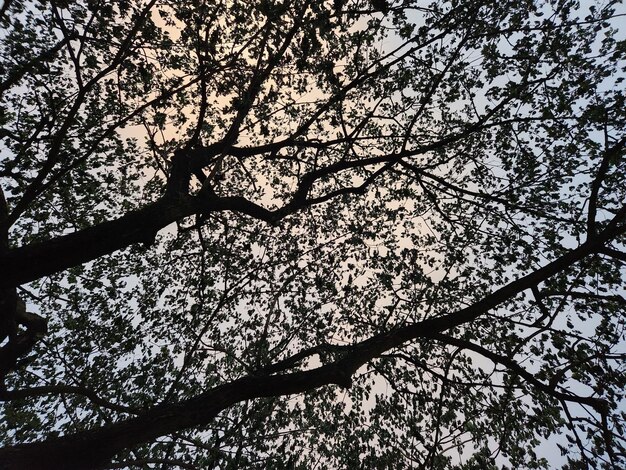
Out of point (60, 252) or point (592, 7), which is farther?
point (592, 7)

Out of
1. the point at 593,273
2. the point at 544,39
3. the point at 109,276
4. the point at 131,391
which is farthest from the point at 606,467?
the point at 109,276

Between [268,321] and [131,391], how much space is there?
4.65 metres

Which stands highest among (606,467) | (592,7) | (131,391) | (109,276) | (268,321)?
(592,7)

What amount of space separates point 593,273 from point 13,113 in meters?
16.2

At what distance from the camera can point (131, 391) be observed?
10.4 metres

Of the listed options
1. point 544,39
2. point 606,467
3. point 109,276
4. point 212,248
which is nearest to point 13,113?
point 109,276

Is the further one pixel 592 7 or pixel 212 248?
pixel 212 248

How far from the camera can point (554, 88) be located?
29.6ft

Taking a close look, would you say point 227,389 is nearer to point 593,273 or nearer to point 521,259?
point 521,259

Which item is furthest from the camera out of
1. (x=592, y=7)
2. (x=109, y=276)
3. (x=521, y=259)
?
(x=109, y=276)

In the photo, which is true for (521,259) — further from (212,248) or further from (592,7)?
(212,248)

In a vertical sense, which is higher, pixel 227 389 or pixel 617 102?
pixel 617 102

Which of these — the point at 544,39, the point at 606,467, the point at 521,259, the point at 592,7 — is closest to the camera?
the point at 606,467

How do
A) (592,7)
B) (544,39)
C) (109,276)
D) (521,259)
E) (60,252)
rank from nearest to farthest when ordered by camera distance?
(60,252) < (592,7) < (544,39) < (521,259) < (109,276)
